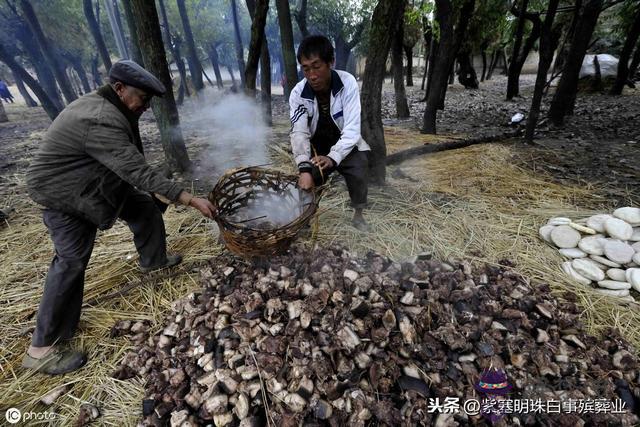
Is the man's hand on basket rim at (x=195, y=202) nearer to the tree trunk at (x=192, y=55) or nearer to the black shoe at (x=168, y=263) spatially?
the black shoe at (x=168, y=263)

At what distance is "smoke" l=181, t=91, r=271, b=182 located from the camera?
469cm

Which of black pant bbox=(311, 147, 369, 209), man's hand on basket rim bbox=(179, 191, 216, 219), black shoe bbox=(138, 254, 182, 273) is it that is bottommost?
black shoe bbox=(138, 254, 182, 273)

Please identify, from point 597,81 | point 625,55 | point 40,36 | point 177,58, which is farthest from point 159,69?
point 177,58

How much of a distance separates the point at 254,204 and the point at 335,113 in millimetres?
1047

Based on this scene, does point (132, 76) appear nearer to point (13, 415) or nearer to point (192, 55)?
point (13, 415)

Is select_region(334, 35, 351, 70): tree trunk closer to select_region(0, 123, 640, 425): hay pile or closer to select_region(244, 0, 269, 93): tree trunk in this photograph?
select_region(244, 0, 269, 93): tree trunk

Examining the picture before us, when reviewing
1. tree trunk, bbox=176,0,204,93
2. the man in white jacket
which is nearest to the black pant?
the man in white jacket

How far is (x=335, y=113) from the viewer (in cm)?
254

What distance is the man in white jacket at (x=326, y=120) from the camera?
7.35 feet

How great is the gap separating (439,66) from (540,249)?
436 centimetres

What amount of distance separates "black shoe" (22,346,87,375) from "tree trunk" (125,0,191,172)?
2.46 m

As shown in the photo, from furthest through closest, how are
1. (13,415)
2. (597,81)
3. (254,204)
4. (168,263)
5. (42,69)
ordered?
(597,81) → (42,69) → (254,204) → (168,263) → (13,415)

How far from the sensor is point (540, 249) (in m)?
2.55

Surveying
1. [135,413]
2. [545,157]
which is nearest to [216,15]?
[545,157]
